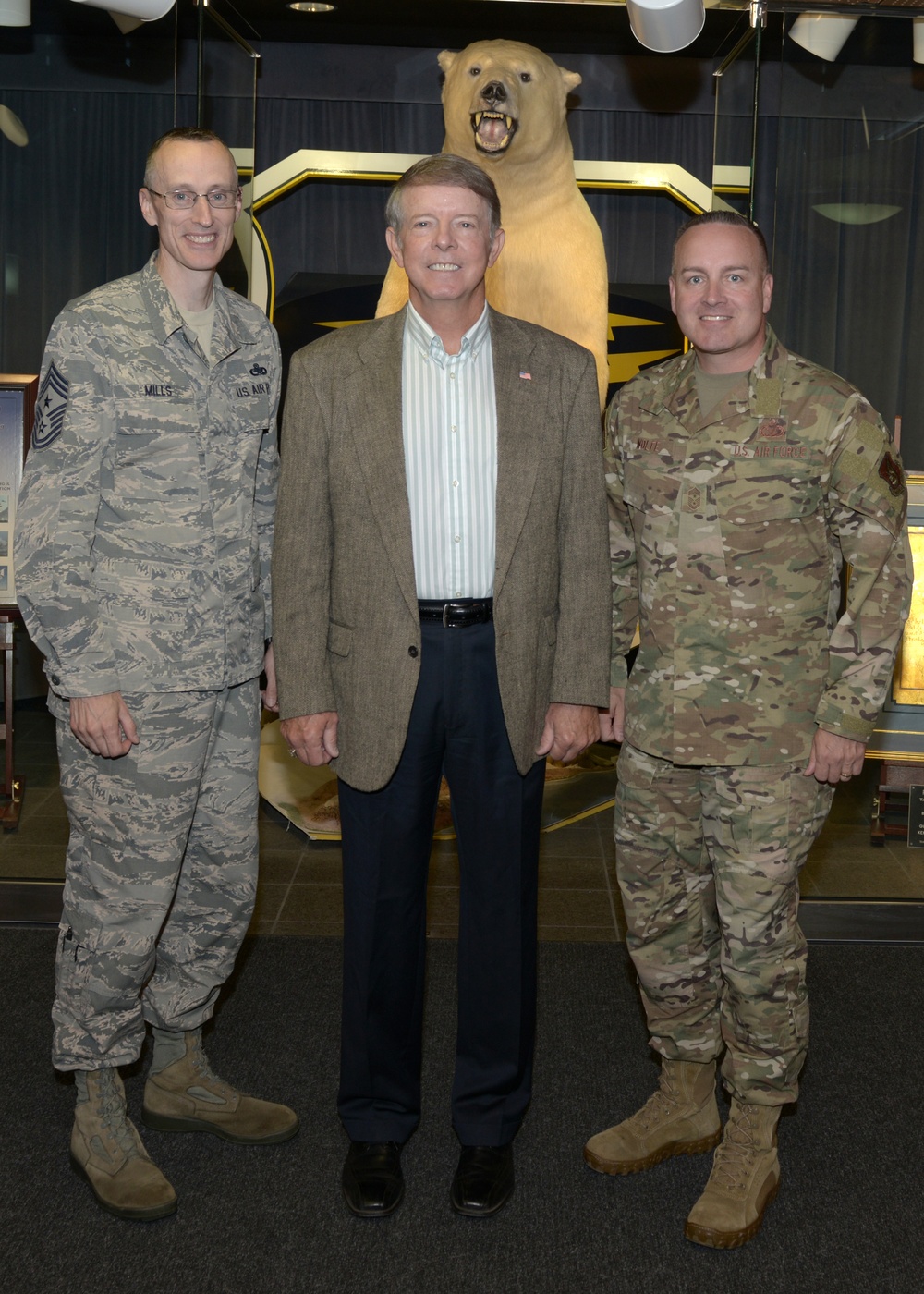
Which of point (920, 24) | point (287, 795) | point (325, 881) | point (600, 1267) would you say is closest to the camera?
point (600, 1267)

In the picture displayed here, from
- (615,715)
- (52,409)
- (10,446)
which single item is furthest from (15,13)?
(615,715)

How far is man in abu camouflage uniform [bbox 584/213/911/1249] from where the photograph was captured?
1973 millimetres

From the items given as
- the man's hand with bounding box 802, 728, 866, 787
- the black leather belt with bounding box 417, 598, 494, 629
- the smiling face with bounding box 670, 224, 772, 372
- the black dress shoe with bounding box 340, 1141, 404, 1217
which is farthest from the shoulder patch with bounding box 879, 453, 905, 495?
the black dress shoe with bounding box 340, 1141, 404, 1217

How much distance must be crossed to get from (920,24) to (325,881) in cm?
296

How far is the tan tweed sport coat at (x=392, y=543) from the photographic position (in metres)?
1.93

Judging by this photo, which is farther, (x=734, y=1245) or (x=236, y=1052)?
(x=236, y=1052)

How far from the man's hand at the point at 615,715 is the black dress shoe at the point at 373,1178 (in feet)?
2.70

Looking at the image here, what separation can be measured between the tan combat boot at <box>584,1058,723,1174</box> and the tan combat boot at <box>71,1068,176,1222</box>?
77 cm

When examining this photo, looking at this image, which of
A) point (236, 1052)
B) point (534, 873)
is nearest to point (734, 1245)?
point (534, 873)

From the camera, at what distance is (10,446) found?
11.7ft

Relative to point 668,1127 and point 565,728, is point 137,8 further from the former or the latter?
point 668,1127

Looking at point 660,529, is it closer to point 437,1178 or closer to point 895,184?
point 437,1178

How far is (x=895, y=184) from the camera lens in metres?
3.35

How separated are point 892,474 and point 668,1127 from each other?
1.24m
